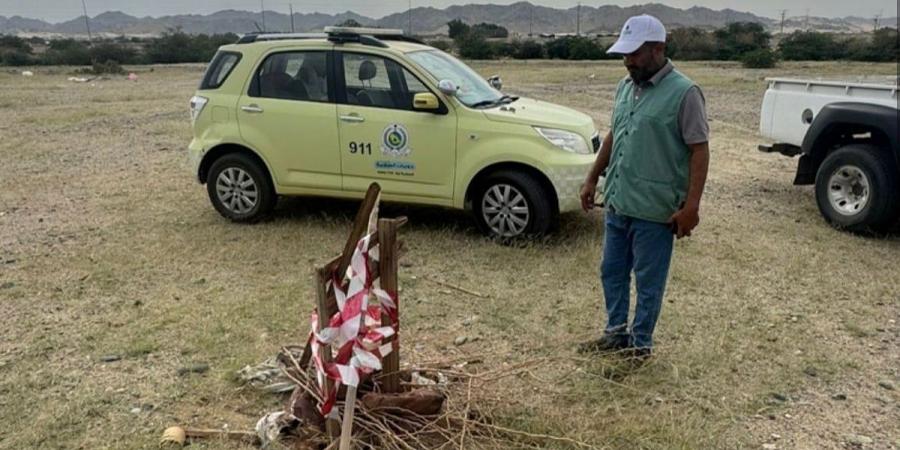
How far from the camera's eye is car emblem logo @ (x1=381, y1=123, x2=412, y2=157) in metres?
6.01

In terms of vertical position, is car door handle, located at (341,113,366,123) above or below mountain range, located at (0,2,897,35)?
below

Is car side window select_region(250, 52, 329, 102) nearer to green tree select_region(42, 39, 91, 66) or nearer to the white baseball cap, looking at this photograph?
the white baseball cap

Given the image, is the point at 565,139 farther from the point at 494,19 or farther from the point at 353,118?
the point at 494,19

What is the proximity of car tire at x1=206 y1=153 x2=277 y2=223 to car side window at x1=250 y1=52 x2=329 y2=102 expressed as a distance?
0.67 meters

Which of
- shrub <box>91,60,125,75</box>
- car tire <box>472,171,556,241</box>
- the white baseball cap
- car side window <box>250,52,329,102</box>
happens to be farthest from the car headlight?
shrub <box>91,60,125,75</box>

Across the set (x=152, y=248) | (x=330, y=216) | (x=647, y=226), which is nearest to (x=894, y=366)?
(x=647, y=226)

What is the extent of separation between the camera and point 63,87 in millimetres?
22484

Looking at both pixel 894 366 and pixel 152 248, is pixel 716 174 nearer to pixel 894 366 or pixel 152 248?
pixel 894 366

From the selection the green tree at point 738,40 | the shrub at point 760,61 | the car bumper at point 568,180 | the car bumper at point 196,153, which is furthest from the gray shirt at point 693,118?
the green tree at point 738,40

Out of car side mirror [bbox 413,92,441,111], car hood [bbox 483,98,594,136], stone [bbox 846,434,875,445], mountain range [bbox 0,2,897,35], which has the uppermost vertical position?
mountain range [bbox 0,2,897,35]

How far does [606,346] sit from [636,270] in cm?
57

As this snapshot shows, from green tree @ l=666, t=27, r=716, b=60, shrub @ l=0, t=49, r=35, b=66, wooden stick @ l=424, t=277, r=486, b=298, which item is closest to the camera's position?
wooden stick @ l=424, t=277, r=486, b=298

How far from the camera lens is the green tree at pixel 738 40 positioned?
115ft

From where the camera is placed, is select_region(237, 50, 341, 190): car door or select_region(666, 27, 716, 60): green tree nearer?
select_region(237, 50, 341, 190): car door
